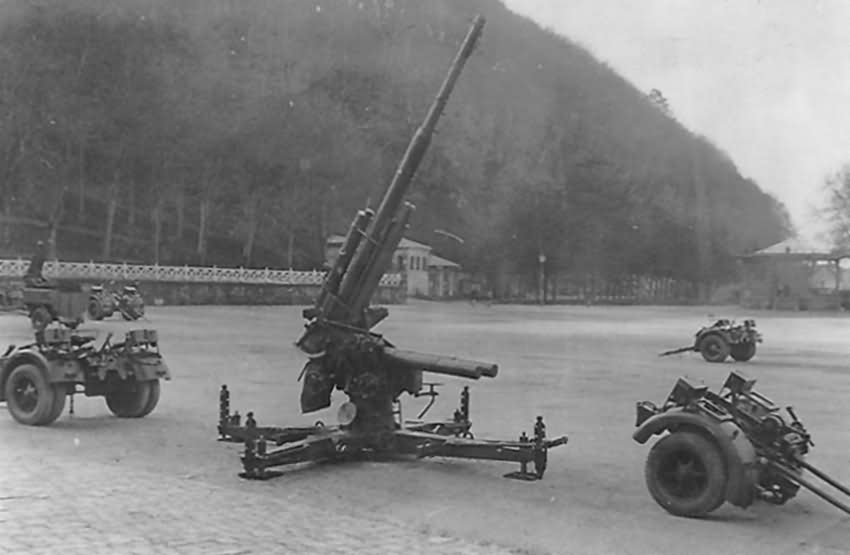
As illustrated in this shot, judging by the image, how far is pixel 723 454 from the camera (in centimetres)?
519

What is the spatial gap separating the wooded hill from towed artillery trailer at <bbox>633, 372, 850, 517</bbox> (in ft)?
17.6

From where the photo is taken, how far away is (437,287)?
29422 millimetres

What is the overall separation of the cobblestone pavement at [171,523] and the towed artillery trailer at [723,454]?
1282 millimetres

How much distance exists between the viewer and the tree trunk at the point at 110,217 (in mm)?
29695

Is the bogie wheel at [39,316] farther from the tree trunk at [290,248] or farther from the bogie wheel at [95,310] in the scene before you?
the tree trunk at [290,248]

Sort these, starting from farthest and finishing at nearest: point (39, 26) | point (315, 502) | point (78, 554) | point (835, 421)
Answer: point (39, 26)
point (835, 421)
point (315, 502)
point (78, 554)

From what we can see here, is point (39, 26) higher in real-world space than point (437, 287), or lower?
higher

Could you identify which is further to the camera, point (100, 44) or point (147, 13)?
point (100, 44)

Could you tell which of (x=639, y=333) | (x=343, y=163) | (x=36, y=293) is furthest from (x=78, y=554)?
(x=639, y=333)

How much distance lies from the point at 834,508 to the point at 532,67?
719cm

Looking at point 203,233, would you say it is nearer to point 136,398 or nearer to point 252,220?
point 252,220

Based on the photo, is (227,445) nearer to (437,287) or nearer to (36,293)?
(36,293)

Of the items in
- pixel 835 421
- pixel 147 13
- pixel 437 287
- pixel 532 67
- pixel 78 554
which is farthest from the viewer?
pixel 437 287

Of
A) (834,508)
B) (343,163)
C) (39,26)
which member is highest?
(39,26)
